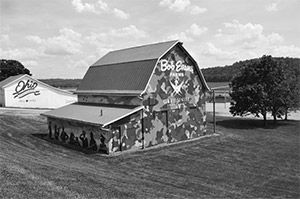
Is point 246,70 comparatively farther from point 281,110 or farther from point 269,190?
point 269,190

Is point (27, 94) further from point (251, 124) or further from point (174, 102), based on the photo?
point (251, 124)

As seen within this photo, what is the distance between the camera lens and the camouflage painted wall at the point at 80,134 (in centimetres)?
2288

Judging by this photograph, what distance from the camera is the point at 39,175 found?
13328 mm

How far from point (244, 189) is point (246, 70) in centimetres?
2985

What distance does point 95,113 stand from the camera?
25062mm

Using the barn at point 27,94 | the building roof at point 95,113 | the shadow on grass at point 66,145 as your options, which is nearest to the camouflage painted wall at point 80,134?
the shadow on grass at point 66,145

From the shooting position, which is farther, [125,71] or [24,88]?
[24,88]

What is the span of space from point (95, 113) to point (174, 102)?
722 centimetres

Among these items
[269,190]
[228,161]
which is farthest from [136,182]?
[228,161]

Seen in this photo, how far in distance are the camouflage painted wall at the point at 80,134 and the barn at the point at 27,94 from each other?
102 ft

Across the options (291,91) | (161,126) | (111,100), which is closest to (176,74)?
(161,126)

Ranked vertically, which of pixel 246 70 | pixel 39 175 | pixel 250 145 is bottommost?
pixel 250 145

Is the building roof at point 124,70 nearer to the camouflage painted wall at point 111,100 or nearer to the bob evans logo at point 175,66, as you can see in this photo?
the camouflage painted wall at point 111,100

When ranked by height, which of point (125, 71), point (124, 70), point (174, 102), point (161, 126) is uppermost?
point (124, 70)
